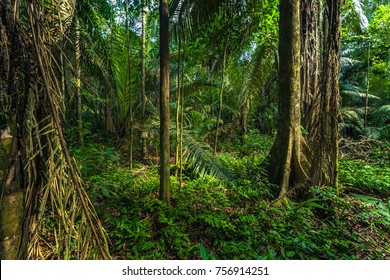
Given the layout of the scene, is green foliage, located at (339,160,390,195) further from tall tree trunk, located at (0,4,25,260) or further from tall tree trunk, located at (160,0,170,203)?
tall tree trunk, located at (0,4,25,260)

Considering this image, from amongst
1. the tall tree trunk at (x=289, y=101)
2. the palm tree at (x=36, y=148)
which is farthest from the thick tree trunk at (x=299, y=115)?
the palm tree at (x=36, y=148)

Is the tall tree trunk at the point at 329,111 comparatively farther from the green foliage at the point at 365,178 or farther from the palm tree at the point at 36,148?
the palm tree at the point at 36,148

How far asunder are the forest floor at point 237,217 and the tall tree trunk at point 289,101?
0.31m

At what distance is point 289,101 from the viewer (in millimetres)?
3391

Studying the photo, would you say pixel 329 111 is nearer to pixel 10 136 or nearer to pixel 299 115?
pixel 299 115

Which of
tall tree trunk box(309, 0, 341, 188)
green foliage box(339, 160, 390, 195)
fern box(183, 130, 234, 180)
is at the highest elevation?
tall tree trunk box(309, 0, 341, 188)

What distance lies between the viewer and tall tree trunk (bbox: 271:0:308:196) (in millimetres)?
3334

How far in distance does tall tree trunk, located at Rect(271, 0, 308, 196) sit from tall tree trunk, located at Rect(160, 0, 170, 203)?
179 centimetres

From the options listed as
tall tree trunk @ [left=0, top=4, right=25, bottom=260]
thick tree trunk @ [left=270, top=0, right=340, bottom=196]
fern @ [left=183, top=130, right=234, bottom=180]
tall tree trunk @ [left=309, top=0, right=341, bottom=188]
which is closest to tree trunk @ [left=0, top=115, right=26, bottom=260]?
tall tree trunk @ [left=0, top=4, right=25, bottom=260]

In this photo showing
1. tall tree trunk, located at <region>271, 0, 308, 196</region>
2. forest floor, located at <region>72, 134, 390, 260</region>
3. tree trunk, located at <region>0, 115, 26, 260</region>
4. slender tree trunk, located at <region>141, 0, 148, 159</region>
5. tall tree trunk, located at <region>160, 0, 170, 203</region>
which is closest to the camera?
tree trunk, located at <region>0, 115, 26, 260</region>

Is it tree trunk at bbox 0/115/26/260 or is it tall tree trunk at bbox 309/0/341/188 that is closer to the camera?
tree trunk at bbox 0/115/26/260

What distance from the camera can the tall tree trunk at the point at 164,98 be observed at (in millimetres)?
2434

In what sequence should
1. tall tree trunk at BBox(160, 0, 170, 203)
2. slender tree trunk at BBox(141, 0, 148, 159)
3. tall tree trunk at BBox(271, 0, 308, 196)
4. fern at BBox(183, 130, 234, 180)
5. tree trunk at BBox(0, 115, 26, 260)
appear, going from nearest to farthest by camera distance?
tree trunk at BBox(0, 115, 26, 260), tall tree trunk at BBox(160, 0, 170, 203), tall tree trunk at BBox(271, 0, 308, 196), fern at BBox(183, 130, 234, 180), slender tree trunk at BBox(141, 0, 148, 159)

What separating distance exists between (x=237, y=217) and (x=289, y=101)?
1.93m
